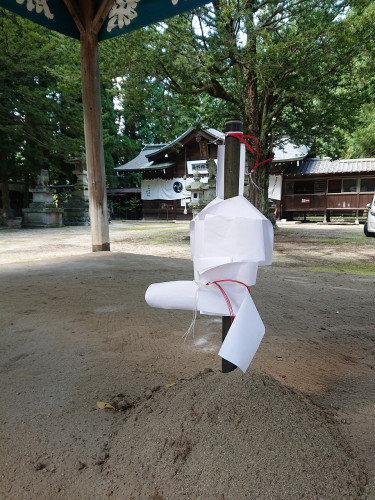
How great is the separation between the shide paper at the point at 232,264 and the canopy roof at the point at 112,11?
393cm

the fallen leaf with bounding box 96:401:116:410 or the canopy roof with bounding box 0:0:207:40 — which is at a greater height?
the canopy roof with bounding box 0:0:207:40

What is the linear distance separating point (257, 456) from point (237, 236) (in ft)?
2.16

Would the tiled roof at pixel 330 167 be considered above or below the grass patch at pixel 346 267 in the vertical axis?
above

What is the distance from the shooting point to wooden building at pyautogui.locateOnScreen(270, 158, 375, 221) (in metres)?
15.5

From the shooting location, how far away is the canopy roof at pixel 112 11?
3.95m

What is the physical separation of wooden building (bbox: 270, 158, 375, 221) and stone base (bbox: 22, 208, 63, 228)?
10963 millimetres

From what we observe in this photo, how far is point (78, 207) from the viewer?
1546cm

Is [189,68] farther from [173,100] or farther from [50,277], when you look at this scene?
[50,277]

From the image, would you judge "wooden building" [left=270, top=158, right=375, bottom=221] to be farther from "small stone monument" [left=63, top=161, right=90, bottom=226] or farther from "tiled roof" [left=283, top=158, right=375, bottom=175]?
"small stone monument" [left=63, top=161, right=90, bottom=226]

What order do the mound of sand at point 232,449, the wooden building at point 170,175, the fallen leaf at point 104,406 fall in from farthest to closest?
the wooden building at point 170,175 → the fallen leaf at point 104,406 → the mound of sand at point 232,449

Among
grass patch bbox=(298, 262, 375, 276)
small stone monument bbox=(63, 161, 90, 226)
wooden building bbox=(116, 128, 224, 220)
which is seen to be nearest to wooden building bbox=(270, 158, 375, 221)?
wooden building bbox=(116, 128, 224, 220)

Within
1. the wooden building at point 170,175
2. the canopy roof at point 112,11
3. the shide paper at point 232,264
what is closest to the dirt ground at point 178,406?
the shide paper at point 232,264

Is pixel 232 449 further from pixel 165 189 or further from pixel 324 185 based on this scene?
pixel 165 189

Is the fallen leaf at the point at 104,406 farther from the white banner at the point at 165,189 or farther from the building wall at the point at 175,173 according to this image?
the white banner at the point at 165,189
